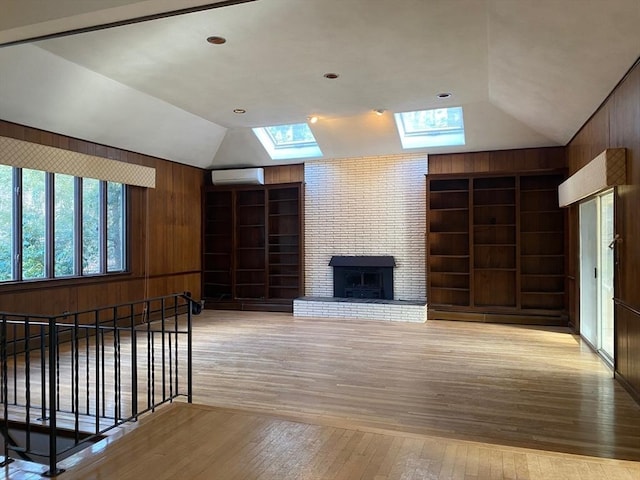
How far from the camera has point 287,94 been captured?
6.11 metres

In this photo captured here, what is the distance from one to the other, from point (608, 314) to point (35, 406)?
5.97m

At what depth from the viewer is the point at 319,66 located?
200 inches

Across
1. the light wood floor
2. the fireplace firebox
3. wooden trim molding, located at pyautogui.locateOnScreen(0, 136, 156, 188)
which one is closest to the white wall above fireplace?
the fireplace firebox

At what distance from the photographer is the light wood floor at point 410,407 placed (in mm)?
2656

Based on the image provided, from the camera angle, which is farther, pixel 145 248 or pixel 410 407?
pixel 145 248

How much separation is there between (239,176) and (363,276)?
125 inches

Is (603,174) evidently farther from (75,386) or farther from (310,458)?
(75,386)

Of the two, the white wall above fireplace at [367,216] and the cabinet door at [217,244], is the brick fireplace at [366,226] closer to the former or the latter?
the white wall above fireplace at [367,216]

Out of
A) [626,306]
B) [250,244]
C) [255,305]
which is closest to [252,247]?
[250,244]

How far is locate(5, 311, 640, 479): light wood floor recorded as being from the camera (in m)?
2.66

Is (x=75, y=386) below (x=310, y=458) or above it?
above

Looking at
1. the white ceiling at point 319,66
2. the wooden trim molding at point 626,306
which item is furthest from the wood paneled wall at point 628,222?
the white ceiling at point 319,66

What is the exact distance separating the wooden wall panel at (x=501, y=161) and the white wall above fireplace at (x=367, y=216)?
35 centimetres

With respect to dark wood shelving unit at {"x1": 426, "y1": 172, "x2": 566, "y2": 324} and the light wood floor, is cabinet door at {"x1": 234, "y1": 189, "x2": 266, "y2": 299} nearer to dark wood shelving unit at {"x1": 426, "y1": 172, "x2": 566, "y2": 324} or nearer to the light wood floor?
the light wood floor
